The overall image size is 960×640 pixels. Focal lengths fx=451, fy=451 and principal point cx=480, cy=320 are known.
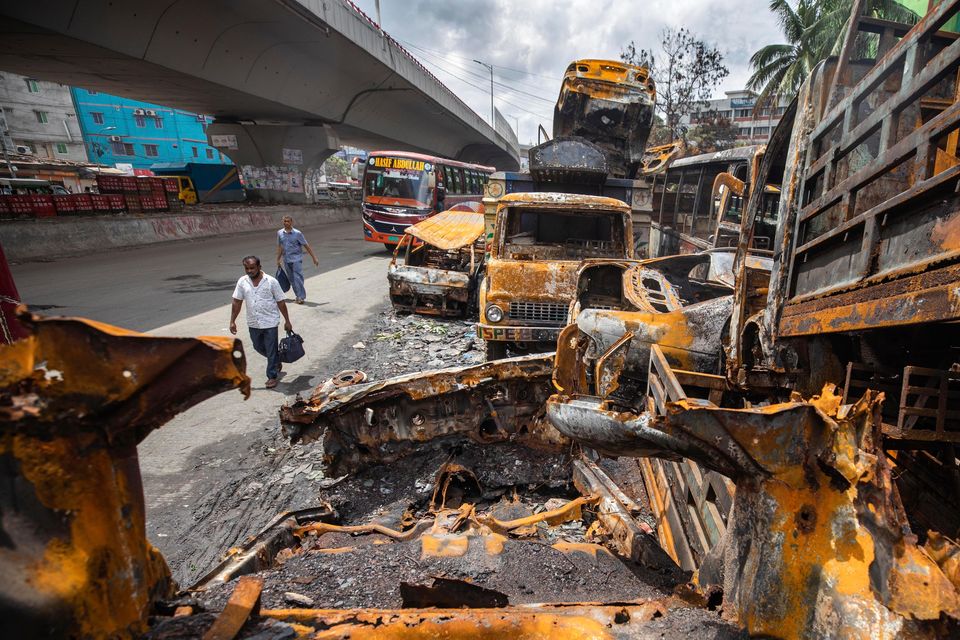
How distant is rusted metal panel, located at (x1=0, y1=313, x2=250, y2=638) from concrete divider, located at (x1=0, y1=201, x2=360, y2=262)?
43.4ft

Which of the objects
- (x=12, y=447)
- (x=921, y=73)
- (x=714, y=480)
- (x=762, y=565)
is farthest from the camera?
(x=714, y=480)

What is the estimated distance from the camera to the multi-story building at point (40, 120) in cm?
3744

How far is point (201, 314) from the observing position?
7.91 metres

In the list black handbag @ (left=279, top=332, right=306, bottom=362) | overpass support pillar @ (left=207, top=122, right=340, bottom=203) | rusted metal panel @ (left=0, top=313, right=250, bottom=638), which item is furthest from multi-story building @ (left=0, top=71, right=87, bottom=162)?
rusted metal panel @ (left=0, top=313, right=250, bottom=638)

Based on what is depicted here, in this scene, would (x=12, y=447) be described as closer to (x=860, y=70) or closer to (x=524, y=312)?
(x=860, y=70)

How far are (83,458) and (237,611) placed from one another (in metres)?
0.63

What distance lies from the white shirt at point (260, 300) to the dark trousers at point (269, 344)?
0.23ft

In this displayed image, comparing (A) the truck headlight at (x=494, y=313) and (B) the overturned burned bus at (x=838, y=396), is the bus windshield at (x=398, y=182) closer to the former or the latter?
(A) the truck headlight at (x=494, y=313)

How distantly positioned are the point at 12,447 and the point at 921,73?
3.08 meters

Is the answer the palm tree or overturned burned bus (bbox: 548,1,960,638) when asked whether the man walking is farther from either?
the palm tree

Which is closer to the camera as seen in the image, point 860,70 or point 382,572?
point 382,572

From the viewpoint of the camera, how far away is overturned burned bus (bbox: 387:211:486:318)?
831 cm

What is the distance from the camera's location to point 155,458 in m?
4.20

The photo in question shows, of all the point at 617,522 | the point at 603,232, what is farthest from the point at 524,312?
the point at 617,522
